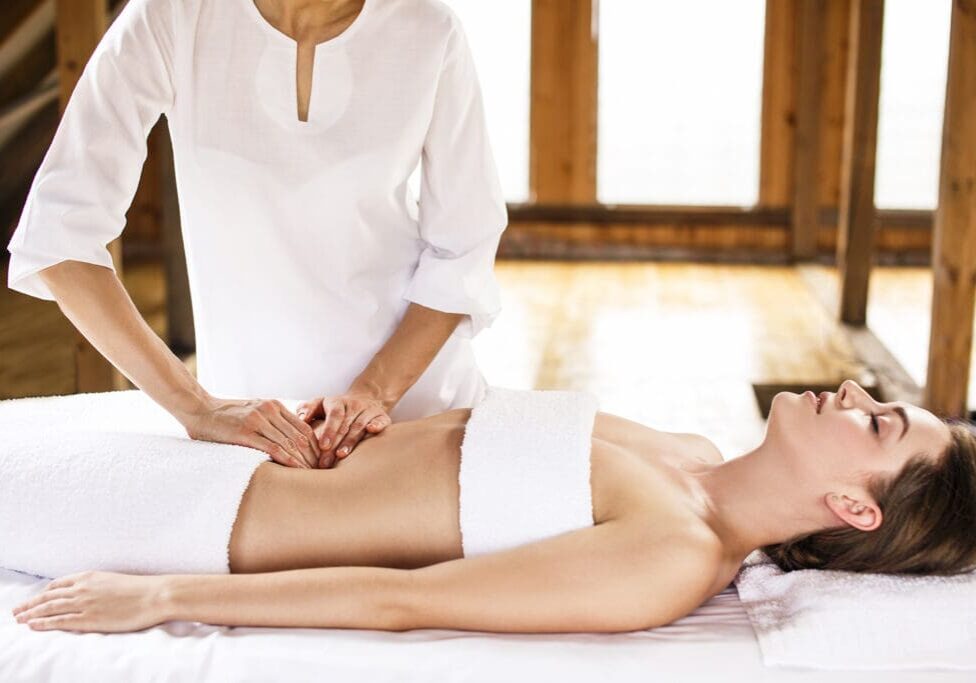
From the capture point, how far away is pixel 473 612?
1368 mm

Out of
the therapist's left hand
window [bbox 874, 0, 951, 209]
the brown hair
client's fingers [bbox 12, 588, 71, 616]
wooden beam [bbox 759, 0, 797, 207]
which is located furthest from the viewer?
wooden beam [bbox 759, 0, 797, 207]

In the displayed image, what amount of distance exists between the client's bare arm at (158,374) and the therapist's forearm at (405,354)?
0.53 feet

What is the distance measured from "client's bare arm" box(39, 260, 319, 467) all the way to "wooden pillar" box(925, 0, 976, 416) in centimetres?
274

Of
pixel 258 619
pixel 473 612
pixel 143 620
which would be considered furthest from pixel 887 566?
pixel 143 620

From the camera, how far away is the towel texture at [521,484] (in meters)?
1.45

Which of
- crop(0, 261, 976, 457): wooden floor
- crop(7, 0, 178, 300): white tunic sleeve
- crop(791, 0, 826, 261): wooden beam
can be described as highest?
crop(7, 0, 178, 300): white tunic sleeve

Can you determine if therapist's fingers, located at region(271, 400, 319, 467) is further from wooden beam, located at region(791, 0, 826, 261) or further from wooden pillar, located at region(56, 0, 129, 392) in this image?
wooden beam, located at region(791, 0, 826, 261)

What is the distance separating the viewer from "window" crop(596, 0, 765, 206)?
24.2ft

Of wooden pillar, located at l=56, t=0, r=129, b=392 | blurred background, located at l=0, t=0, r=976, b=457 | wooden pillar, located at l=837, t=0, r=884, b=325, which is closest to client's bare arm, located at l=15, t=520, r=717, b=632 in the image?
wooden pillar, located at l=56, t=0, r=129, b=392

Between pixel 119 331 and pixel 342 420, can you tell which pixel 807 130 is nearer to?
pixel 342 420

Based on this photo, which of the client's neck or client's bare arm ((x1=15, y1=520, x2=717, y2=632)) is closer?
client's bare arm ((x1=15, y1=520, x2=717, y2=632))

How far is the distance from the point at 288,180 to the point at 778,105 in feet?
20.6

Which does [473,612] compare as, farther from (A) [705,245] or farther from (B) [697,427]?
(A) [705,245]

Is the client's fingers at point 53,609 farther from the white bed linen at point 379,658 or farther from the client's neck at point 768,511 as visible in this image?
the client's neck at point 768,511
